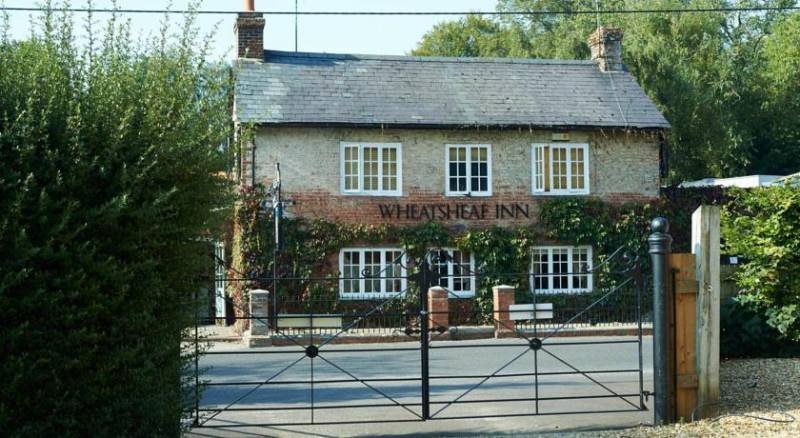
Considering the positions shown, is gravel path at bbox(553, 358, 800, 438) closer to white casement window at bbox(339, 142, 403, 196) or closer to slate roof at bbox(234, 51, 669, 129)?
white casement window at bbox(339, 142, 403, 196)

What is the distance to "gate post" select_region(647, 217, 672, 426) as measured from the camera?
30.3ft

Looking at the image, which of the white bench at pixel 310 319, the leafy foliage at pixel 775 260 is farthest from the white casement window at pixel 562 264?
the leafy foliage at pixel 775 260

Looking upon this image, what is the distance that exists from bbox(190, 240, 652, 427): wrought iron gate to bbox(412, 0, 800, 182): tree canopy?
48.4 ft

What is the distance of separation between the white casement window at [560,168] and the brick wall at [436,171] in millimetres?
175

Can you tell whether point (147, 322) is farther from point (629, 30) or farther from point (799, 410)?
point (629, 30)

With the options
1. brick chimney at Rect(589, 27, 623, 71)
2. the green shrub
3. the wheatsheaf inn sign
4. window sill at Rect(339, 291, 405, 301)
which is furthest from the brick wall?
the green shrub

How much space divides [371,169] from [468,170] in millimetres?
2646

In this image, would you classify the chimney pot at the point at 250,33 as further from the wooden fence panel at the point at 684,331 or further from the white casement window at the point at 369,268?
the wooden fence panel at the point at 684,331

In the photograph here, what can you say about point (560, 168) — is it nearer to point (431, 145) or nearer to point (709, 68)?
point (431, 145)

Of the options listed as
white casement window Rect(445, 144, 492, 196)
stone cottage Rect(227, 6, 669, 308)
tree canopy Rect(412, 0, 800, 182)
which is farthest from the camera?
tree canopy Rect(412, 0, 800, 182)

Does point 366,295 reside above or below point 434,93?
below

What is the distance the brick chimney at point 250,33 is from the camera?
2503 cm

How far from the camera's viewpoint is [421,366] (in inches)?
409

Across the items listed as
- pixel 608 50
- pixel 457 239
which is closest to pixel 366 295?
pixel 457 239
